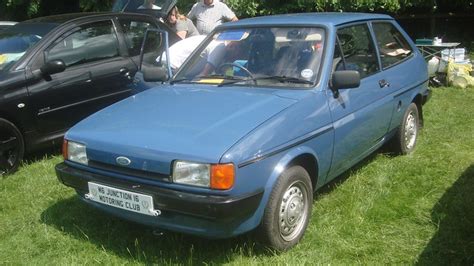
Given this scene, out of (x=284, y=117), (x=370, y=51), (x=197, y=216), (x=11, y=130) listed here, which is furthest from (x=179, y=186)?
(x=11, y=130)

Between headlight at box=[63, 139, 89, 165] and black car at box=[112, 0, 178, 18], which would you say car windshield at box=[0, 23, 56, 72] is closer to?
black car at box=[112, 0, 178, 18]

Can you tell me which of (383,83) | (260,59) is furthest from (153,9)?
(383,83)

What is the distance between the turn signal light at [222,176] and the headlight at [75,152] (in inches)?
41.5

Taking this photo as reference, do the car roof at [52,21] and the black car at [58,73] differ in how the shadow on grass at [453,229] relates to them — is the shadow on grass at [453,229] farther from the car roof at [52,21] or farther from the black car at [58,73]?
the car roof at [52,21]

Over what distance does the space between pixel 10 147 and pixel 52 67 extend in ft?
3.11

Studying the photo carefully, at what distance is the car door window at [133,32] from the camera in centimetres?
655

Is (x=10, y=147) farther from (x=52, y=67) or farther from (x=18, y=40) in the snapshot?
(x=18, y=40)

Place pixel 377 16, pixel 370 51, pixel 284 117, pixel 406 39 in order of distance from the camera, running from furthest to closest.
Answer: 1. pixel 406 39
2. pixel 377 16
3. pixel 370 51
4. pixel 284 117

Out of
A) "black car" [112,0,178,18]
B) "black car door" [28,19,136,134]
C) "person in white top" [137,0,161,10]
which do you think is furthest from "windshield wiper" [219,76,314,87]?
"person in white top" [137,0,161,10]

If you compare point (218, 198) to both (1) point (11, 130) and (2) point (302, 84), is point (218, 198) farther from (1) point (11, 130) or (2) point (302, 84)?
(1) point (11, 130)

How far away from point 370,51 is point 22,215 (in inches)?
135

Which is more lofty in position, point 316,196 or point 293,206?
point 293,206

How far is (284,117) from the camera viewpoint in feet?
11.3

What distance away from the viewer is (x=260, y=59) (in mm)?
4129
